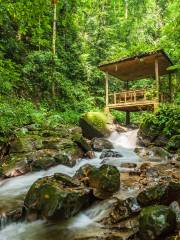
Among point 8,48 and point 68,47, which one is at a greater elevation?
point 68,47

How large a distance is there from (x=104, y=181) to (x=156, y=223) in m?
2.30

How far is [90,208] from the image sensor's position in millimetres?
5816

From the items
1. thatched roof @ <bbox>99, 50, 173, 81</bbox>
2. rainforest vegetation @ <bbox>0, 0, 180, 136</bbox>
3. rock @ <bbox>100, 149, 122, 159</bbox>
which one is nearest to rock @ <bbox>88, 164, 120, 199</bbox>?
rainforest vegetation @ <bbox>0, 0, 180, 136</bbox>

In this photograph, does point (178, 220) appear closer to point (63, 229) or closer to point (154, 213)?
point (154, 213)

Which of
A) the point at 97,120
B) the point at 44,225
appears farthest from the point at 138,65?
the point at 44,225

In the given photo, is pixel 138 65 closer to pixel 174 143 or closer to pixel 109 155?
pixel 174 143

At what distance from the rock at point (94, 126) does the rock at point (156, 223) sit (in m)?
10.9

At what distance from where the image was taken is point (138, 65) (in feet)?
57.8

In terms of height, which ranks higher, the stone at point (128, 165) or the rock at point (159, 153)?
the rock at point (159, 153)

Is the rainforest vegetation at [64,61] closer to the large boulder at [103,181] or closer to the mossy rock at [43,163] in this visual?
the mossy rock at [43,163]

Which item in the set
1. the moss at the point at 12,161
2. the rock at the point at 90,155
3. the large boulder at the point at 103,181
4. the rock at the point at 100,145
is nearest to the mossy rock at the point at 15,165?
the moss at the point at 12,161

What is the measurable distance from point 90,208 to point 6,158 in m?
4.83

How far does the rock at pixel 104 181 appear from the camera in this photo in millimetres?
6230

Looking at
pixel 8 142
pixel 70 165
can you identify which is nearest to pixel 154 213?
pixel 70 165
